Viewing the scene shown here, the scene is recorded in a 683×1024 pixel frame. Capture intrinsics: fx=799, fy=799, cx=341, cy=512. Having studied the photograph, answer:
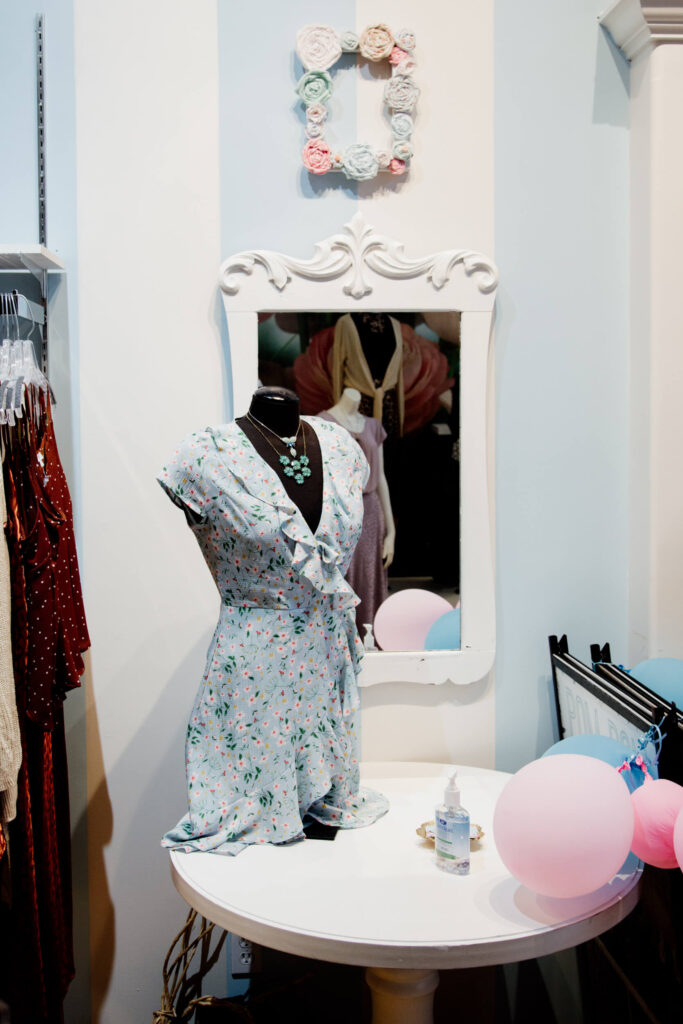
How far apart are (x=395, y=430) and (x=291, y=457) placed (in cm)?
47

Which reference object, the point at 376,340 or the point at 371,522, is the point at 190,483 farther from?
the point at 376,340

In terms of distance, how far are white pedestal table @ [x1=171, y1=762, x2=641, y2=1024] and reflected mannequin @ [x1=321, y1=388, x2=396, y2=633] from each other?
0.55 meters

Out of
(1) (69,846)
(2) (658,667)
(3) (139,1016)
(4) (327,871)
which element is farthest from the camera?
(3) (139,1016)

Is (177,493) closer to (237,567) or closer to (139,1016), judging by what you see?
(237,567)

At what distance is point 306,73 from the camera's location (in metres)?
1.93

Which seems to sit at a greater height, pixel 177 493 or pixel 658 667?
pixel 177 493

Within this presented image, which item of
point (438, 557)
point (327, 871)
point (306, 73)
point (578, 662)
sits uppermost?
point (306, 73)

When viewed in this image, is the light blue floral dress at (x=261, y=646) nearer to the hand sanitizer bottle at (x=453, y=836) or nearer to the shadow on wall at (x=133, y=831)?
the hand sanitizer bottle at (x=453, y=836)

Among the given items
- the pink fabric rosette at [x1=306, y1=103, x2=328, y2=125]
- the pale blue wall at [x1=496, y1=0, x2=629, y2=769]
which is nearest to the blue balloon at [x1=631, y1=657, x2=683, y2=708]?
the pale blue wall at [x1=496, y1=0, x2=629, y2=769]

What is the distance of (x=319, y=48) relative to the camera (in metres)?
1.93

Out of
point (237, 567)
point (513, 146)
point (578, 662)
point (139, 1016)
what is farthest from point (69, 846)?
point (513, 146)

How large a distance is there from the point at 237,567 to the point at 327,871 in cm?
59

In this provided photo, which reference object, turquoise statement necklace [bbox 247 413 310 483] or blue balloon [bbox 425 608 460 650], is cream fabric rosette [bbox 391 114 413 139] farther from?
blue balloon [bbox 425 608 460 650]

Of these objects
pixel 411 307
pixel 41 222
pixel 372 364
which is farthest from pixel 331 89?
pixel 41 222
